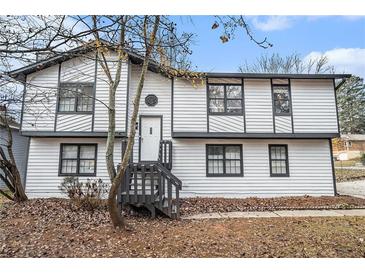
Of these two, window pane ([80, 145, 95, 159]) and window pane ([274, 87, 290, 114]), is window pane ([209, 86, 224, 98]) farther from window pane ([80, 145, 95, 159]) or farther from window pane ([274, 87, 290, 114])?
window pane ([80, 145, 95, 159])

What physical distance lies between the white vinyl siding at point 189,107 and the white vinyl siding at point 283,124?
228 centimetres

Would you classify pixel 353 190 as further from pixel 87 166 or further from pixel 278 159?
pixel 87 166

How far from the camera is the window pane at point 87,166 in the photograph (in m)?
7.56

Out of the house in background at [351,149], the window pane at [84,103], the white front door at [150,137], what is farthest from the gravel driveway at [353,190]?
the house in background at [351,149]

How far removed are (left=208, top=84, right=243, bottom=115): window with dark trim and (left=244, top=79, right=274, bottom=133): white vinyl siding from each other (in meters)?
0.28

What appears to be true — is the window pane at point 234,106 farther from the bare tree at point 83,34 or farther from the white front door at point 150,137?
the bare tree at point 83,34

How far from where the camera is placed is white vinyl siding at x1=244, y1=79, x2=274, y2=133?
305 inches

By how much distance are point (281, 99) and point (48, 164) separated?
758 centimetres

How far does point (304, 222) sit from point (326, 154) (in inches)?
166

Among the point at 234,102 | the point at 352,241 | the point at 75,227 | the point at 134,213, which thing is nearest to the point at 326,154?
the point at 234,102

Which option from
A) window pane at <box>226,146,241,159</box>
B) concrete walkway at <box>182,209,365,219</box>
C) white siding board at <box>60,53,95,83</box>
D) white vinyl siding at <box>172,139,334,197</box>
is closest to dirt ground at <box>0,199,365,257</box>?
concrete walkway at <box>182,209,365,219</box>

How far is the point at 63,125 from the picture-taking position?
7406 mm

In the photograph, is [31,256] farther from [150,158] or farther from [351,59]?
[351,59]

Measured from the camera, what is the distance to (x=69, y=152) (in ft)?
25.1
